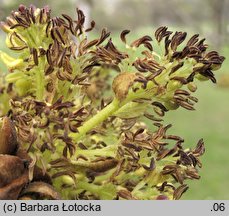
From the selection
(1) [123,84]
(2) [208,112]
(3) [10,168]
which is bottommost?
(3) [10,168]

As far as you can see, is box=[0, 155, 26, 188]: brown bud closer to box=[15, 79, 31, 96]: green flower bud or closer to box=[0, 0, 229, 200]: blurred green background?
→ box=[15, 79, 31, 96]: green flower bud

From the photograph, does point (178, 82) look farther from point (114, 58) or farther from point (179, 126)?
point (179, 126)

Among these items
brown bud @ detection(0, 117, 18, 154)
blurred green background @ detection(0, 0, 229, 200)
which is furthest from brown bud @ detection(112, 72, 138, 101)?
blurred green background @ detection(0, 0, 229, 200)

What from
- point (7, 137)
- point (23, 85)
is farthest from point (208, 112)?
point (7, 137)

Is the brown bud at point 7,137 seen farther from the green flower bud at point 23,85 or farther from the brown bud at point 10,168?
the green flower bud at point 23,85

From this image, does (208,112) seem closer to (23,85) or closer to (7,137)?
(23,85)

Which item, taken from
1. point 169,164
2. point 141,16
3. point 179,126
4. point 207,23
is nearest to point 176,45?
point 169,164

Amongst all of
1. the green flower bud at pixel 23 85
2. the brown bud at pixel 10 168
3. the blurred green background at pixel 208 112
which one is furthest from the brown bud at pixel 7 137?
the blurred green background at pixel 208 112

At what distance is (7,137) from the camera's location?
812 millimetres

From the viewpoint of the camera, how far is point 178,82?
0.84 meters

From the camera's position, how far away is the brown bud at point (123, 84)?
2.75ft

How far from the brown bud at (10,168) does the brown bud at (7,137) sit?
0.01 m

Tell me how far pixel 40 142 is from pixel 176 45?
24cm

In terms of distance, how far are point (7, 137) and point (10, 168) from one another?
0.04 m
